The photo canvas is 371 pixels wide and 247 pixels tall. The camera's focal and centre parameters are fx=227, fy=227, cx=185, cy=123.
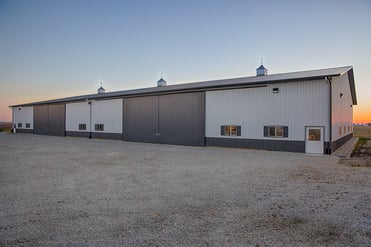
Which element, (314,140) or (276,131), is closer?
(314,140)

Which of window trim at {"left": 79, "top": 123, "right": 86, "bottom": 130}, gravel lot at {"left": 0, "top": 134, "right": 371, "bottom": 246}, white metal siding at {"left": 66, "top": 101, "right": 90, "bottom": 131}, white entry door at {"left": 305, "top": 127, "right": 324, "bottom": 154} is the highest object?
white metal siding at {"left": 66, "top": 101, "right": 90, "bottom": 131}

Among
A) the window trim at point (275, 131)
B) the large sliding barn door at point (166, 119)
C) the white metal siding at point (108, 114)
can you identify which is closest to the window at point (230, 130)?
the large sliding barn door at point (166, 119)

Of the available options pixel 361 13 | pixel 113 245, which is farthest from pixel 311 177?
pixel 361 13

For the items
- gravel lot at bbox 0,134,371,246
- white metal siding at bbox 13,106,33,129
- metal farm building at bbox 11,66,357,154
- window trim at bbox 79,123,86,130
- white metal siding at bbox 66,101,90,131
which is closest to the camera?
gravel lot at bbox 0,134,371,246

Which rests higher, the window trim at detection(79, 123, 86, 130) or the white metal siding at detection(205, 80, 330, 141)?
the white metal siding at detection(205, 80, 330, 141)

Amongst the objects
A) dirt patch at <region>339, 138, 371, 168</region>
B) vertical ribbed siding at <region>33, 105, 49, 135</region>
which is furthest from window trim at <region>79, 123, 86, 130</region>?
dirt patch at <region>339, 138, 371, 168</region>

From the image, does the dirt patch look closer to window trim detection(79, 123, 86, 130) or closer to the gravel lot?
the gravel lot

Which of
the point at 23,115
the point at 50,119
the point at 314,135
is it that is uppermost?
the point at 23,115

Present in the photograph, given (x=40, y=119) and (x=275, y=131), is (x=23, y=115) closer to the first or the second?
(x=40, y=119)

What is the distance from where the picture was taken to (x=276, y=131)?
1550 centimetres

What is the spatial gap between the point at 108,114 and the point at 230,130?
576 inches

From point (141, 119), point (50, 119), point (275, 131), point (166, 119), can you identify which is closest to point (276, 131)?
point (275, 131)

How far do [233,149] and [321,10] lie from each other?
11.0 meters

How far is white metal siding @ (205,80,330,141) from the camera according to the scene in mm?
14203
